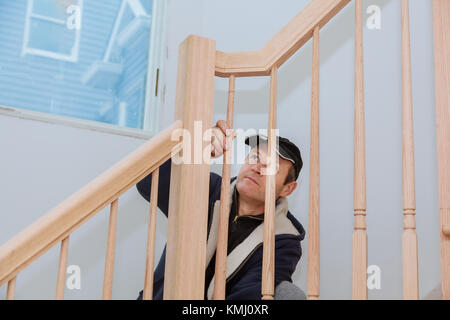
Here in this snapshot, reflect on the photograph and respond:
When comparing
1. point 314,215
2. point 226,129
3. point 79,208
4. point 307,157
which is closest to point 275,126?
point 226,129

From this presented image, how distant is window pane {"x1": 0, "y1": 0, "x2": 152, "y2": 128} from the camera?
213cm

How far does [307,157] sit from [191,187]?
1075 mm

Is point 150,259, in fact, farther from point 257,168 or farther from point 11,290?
point 257,168

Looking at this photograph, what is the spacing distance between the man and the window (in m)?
0.62

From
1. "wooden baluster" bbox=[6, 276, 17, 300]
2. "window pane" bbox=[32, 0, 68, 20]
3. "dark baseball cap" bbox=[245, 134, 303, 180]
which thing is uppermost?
"window pane" bbox=[32, 0, 68, 20]

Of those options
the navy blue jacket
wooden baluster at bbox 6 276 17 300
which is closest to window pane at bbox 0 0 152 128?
the navy blue jacket

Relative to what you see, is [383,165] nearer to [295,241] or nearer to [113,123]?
[295,241]

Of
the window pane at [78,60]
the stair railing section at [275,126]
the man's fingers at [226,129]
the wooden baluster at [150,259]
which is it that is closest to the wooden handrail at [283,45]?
the stair railing section at [275,126]

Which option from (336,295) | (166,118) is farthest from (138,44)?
(336,295)

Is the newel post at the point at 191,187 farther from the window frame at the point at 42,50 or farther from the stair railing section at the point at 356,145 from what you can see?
the window frame at the point at 42,50

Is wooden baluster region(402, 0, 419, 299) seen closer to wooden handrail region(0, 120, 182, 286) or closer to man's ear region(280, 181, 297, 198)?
wooden handrail region(0, 120, 182, 286)

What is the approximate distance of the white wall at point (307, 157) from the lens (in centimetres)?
167

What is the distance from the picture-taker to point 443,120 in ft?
3.80

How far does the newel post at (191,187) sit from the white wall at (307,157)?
784 millimetres
